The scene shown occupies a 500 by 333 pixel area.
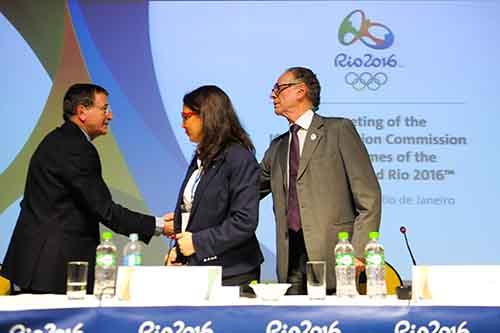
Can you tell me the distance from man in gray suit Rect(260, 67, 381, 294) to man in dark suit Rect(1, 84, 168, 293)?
723 mm

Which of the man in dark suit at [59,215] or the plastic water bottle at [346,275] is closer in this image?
the plastic water bottle at [346,275]

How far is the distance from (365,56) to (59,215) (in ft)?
8.11

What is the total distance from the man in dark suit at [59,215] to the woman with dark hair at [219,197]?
36cm

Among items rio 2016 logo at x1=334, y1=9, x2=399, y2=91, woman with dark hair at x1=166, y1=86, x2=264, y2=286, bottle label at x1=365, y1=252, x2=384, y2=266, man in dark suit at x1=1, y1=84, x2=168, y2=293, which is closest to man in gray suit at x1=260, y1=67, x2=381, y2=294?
woman with dark hair at x1=166, y1=86, x2=264, y2=286

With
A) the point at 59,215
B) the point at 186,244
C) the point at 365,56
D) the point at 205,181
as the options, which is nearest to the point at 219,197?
the point at 205,181

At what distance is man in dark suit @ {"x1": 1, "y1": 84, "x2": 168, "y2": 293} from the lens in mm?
2873

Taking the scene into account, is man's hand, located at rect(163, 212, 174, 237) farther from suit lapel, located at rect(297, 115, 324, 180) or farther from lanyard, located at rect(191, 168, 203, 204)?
suit lapel, located at rect(297, 115, 324, 180)

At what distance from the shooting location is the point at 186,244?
2.66 metres

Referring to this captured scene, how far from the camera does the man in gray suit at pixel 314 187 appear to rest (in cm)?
293

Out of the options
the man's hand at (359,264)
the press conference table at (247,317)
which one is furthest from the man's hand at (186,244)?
the man's hand at (359,264)

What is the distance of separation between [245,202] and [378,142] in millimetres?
2074

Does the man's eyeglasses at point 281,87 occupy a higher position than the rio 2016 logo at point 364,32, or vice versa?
the rio 2016 logo at point 364,32

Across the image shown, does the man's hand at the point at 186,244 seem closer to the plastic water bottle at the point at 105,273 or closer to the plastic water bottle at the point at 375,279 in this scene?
the plastic water bottle at the point at 105,273

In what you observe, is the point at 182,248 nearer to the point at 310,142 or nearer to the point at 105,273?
the point at 105,273
